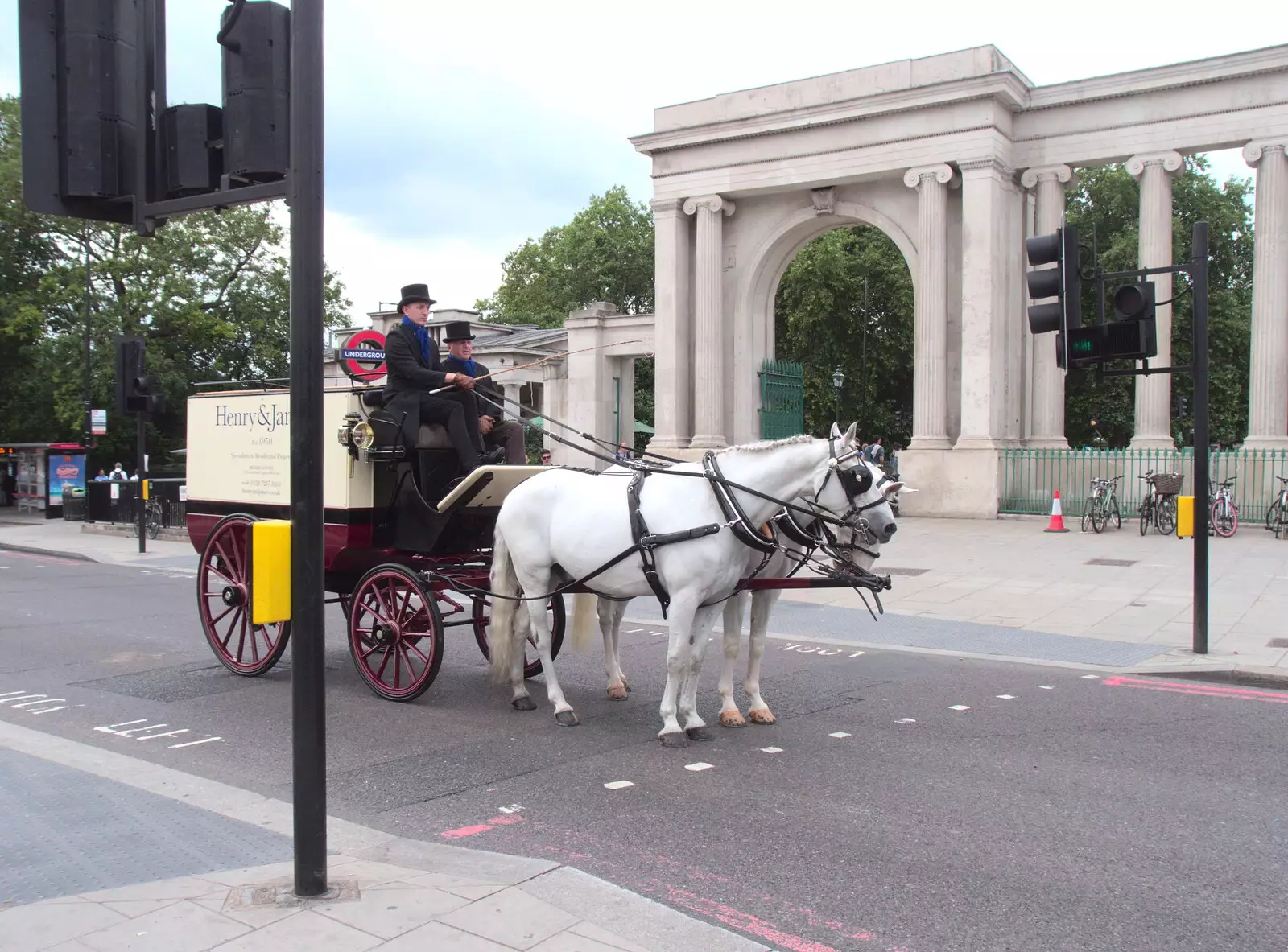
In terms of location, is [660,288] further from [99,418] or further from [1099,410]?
[1099,410]

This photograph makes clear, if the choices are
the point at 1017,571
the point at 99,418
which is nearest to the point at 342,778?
the point at 1017,571

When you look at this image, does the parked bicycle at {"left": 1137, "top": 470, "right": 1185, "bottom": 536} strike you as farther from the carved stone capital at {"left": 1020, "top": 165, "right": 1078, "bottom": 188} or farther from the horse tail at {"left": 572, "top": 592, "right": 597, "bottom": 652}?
the horse tail at {"left": 572, "top": 592, "right": 597, "bottom": 652}

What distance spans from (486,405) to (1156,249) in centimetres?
2002

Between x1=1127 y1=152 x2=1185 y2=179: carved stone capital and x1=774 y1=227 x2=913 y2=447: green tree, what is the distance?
57.3 ft

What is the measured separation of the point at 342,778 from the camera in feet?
19.4

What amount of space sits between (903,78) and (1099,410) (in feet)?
69.5

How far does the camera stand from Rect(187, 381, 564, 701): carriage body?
7.79 metres

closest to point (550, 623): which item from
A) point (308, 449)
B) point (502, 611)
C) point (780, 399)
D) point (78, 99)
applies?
point (502, 611)

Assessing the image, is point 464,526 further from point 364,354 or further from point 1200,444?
point 1200,444

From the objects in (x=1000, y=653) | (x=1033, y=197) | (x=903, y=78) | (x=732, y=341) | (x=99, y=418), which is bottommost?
(x=1000, y=653)

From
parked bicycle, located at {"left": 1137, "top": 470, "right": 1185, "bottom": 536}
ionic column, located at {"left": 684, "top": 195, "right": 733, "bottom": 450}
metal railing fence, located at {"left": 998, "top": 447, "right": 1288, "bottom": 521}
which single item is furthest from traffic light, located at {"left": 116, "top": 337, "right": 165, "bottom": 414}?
parked bicycle, located at {"left": 1137, "top": 470, "right": 1185, "bottom": 536}

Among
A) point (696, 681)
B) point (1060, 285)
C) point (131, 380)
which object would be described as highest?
point (1060, 285)

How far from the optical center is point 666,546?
6.61 m

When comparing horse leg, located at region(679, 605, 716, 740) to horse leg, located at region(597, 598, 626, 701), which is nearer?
horse leg, located at region(679, 605, 716, 740)
